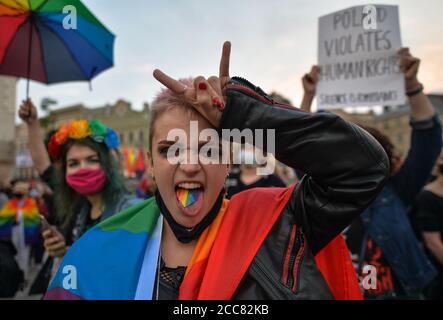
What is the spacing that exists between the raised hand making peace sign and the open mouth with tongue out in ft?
0.81

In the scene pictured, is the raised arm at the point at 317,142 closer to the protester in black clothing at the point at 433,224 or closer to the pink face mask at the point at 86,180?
the pink face mask at the point at 86,180

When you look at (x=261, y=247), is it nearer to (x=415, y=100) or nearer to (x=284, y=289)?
(x=284, y=289)

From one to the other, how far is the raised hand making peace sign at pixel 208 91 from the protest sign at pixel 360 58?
193cm

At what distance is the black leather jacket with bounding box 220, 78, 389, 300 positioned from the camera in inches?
46.1

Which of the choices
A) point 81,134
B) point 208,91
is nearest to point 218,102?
point 208,91

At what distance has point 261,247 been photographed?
1.24m

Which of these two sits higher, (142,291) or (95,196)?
(95,196)

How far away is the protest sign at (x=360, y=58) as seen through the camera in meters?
2.87

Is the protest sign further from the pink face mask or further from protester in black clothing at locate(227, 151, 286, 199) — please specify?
the pink face mask

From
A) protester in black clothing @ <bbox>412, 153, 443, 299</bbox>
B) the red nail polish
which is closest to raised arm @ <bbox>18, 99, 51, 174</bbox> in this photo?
the red nail polish

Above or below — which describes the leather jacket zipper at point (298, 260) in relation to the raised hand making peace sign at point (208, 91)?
below

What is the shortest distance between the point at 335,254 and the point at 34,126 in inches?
99.8

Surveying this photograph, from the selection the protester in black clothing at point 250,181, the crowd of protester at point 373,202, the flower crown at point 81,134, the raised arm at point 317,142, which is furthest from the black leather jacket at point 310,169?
the protester in black clothing at point 250,181
